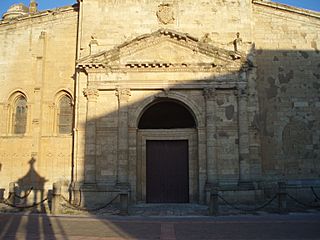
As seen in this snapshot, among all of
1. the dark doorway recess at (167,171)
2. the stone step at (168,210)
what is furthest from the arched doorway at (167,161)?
the stone step at (168,210)

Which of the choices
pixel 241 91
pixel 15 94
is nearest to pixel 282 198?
pixel 241 91

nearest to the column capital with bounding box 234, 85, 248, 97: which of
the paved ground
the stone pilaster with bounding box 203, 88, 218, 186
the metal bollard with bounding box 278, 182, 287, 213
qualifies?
the stone pilaster with bounding box 203, 88, 218, 186

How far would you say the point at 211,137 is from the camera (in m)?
16.3

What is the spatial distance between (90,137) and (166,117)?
471cm

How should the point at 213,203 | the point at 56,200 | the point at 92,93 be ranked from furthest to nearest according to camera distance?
the point at 92,93
the point at 56,200
the point at 213,203

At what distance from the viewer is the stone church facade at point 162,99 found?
16344 millimetres

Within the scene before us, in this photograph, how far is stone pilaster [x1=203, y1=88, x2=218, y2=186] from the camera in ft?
52.5

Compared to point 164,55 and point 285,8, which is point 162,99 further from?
point 285,8

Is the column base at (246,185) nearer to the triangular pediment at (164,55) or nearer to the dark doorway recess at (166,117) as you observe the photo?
the dark doorway recess at (166,117)

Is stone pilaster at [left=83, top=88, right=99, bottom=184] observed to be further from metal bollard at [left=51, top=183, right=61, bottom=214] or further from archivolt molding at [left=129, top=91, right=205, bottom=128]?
metal bollard at [left=51, top=183, right=61, bottom=214]

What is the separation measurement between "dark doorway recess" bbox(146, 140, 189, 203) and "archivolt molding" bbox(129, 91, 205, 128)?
1.52 metres

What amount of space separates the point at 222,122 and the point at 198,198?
369cm

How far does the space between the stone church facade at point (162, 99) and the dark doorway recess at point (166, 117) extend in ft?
0.18

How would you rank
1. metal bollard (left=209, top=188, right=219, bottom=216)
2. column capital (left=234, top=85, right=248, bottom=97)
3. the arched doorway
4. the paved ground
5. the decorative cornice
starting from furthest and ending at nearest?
the decorative cornice < the arched doorway < column capital (left=234, top=85, right=248, bottom=97) < metal bollard (left=209, top=188, right=219, bottom=216) < the paved ground
